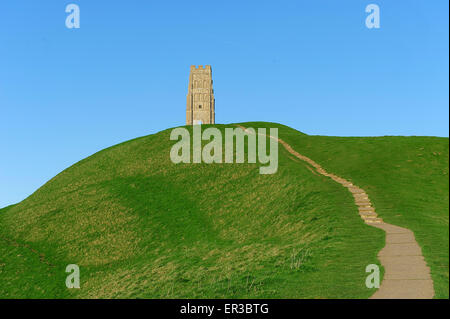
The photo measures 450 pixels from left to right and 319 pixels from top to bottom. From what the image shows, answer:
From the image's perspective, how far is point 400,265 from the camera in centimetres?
2192

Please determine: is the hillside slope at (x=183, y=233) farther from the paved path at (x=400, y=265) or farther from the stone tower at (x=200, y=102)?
the stone tower at (x=200, y=102)

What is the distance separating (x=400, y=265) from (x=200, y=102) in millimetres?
113857

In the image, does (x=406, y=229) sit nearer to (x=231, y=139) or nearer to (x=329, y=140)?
(x=329, y=140)

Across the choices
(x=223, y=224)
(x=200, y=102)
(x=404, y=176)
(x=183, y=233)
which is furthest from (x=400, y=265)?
(x=200, y=102)

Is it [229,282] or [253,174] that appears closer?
[229,282]

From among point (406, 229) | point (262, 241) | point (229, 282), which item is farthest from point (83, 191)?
point (406, 229)

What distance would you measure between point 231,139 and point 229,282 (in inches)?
1419

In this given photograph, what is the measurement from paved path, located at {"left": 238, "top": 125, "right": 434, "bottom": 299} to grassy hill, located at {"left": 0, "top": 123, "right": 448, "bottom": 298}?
52 centimetres

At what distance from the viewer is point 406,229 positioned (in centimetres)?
2748

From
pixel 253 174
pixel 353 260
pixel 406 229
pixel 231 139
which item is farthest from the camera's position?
pixel 231 139

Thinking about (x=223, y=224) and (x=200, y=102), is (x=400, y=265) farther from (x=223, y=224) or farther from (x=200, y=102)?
(x=200, y=102)

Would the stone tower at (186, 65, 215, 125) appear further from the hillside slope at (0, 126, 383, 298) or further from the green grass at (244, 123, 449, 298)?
the green grass at (244, 123, 449, 298)

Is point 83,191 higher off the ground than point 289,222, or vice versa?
point 83,191

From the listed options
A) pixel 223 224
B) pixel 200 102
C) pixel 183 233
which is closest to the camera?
pixel 223 224
